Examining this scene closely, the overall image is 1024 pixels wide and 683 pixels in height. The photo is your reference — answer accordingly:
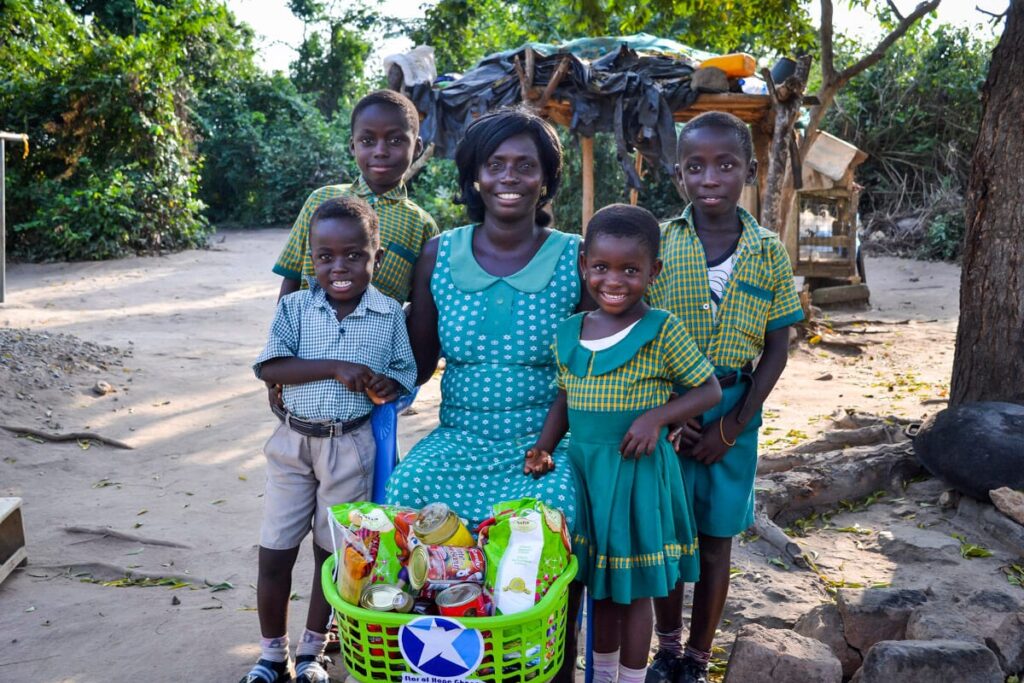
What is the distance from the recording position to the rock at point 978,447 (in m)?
3.83

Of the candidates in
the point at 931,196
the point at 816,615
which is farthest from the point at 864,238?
the point at 816,615

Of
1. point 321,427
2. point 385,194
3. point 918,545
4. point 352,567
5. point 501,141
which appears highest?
point 501,141

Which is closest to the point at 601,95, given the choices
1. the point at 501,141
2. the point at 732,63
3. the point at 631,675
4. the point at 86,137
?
the point at 732,63

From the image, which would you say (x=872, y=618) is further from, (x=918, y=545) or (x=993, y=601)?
(x=918, y=545)

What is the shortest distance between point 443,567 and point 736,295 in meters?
1.10

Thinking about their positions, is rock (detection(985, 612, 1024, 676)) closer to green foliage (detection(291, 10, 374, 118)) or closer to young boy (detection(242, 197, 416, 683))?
young boy (detection(242, 197, 416, 683))

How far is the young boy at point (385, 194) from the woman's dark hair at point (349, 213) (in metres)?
0.23

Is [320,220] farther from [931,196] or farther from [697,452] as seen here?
[931,196]

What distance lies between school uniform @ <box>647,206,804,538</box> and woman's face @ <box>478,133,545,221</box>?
413 millimetres

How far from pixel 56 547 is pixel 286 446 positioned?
203 cm

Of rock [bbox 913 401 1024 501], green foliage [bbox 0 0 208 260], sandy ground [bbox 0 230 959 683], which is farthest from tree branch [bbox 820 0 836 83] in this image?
green foliage [bbox 0 0 208 260]

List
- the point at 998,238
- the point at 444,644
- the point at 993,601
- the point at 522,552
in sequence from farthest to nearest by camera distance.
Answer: the point at 998,238, the point at 993,601, the point at 522,552, the point at 444,644

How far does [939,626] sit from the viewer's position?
267cm

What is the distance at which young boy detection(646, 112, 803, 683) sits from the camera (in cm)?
246
